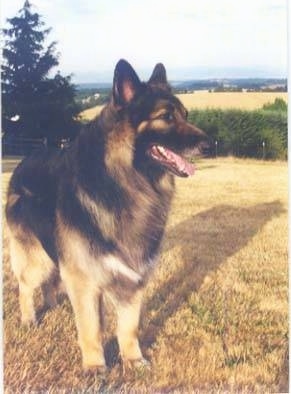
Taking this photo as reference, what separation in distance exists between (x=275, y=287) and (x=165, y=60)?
1.09m

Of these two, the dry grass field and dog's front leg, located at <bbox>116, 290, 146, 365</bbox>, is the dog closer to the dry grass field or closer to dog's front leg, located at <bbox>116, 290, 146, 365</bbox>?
dog's front leg, located at <bbox>116, 290, 146, 365</bbox>

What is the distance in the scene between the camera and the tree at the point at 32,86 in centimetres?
284

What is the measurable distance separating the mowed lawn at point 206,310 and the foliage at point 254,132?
6 cm

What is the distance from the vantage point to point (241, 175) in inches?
117

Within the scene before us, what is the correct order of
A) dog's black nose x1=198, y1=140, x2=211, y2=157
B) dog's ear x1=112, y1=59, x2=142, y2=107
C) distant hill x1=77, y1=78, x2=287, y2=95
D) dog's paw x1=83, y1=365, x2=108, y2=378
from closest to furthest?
dog's ear x1=112, y1=59, x2=142, y2=107, dog's black nose x1=198, y1=140, x2=211, y2=157, dog's paw x1=83, y1=365, x2=108, y2=378, distant hill x1=77, y1=78, x2=287, y2=95

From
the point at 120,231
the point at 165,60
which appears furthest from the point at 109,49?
the point at 120,231

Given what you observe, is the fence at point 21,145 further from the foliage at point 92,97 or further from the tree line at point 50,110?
the foliage at point 92,97

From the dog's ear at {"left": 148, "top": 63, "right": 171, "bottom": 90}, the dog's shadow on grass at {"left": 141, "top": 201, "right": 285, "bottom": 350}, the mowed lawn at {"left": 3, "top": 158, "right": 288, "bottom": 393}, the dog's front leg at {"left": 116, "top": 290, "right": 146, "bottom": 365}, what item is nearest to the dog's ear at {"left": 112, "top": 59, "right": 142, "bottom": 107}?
the dog's ear at {"left": 148, "top": 63, "right": 171, "bottom": 90}

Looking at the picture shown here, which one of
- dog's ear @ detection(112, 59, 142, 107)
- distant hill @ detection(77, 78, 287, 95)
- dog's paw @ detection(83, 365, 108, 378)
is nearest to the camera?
dog's ear @ detection(112, 59, 142, 107)

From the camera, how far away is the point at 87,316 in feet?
9.00

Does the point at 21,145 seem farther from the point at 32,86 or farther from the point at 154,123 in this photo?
the point at 154,123

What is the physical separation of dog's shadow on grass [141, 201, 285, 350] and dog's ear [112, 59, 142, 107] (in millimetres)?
631

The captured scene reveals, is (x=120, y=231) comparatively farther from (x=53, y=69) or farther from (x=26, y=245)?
(x=53, y=69)

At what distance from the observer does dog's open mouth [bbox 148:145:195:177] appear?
2.66m
